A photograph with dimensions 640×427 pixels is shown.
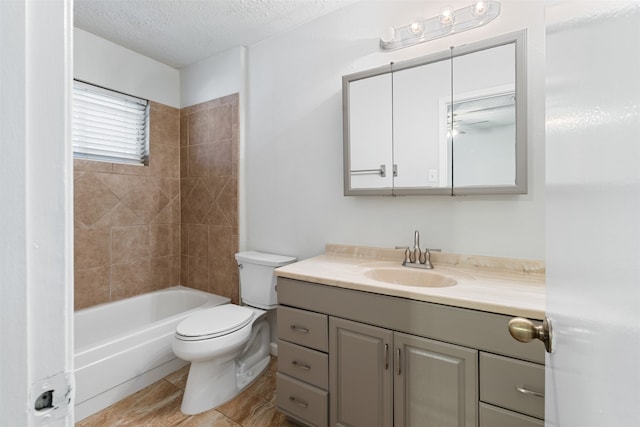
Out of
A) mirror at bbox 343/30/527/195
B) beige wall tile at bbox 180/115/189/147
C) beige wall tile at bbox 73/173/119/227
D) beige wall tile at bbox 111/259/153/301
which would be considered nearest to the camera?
mirror at bbox 343/30/527/195

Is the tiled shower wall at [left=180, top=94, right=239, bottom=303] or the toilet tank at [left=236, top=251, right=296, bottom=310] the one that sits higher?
the tiled shower wall at [left=180, top=94, right=239, bottom=303]

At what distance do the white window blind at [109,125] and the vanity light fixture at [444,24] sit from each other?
7.21 feet

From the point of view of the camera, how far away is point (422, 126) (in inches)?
64.2

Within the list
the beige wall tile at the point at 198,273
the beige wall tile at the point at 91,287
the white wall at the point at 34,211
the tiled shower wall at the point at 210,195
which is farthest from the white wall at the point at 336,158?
the white wall at the point at 34,211

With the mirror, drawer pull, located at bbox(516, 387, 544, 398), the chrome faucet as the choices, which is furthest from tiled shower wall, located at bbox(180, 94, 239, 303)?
drawer pull, located at bbox(516, 387, 544, 398)

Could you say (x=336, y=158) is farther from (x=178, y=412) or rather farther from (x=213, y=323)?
(x=178, y=412)

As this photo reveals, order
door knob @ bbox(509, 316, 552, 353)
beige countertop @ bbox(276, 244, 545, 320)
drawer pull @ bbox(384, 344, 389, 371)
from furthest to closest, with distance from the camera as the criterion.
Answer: drawer pull @ bbox(384, 344, 389, 371) → beige countertop @ bbox(276, 244, 545, 320) → door knob @ bbox(509, 316, 552, 353)

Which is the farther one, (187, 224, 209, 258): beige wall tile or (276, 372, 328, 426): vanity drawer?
(187, 224, 209, 258): beige wall tile

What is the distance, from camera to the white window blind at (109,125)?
7.48ft

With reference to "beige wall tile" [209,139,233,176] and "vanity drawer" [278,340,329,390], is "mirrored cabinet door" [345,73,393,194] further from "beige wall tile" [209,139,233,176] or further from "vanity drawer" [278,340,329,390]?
"beige wall tile" [209,139,233,176]

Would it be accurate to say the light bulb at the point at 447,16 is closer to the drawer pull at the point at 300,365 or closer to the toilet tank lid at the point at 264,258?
the toilet tank lid at the point at 264,258

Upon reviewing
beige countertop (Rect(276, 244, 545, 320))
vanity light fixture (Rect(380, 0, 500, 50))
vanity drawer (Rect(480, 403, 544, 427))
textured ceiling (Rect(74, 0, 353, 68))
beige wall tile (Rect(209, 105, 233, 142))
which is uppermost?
textured ceiling (Rect(74, 0, 353, 68))

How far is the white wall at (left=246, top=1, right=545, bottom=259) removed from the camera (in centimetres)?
141

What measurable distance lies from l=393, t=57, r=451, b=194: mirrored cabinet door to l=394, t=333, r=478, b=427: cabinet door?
81 centimetres
